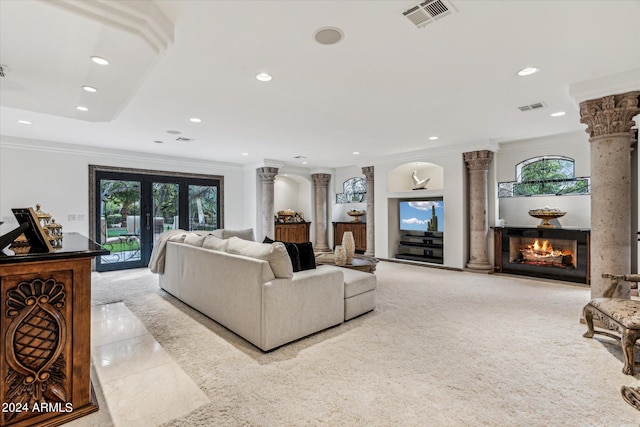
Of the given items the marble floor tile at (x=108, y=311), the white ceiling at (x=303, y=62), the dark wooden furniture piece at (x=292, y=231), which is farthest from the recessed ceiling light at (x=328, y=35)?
the dark wooden furniture piece at (x=292, y=231)

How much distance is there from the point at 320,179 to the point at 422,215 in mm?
3551

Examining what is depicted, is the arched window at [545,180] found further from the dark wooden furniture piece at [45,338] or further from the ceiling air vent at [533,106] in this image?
the dark wooden furniture piece at [45,338]

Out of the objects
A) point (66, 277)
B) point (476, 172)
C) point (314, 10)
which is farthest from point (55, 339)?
point (476, 172)

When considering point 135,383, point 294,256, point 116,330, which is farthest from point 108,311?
point 294,256

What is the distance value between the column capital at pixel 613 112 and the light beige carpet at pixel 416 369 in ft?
6.99

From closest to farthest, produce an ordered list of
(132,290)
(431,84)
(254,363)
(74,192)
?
1. (254,363)
2. (431,84)
3. (132,290)
4. (74,192)

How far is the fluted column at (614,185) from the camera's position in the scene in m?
3.14

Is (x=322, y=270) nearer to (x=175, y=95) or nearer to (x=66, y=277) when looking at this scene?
(x=66, y=277)

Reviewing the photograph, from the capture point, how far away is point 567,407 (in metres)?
1.94

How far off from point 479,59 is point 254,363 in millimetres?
3280

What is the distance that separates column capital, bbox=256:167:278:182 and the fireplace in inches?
212

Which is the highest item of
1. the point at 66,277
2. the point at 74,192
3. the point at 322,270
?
the point at 74,192

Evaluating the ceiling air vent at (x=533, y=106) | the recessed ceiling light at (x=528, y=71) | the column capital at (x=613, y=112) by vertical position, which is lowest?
the column capital at (x=613, y=112)

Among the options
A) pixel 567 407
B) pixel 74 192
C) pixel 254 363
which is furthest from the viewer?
pixel 74 192
